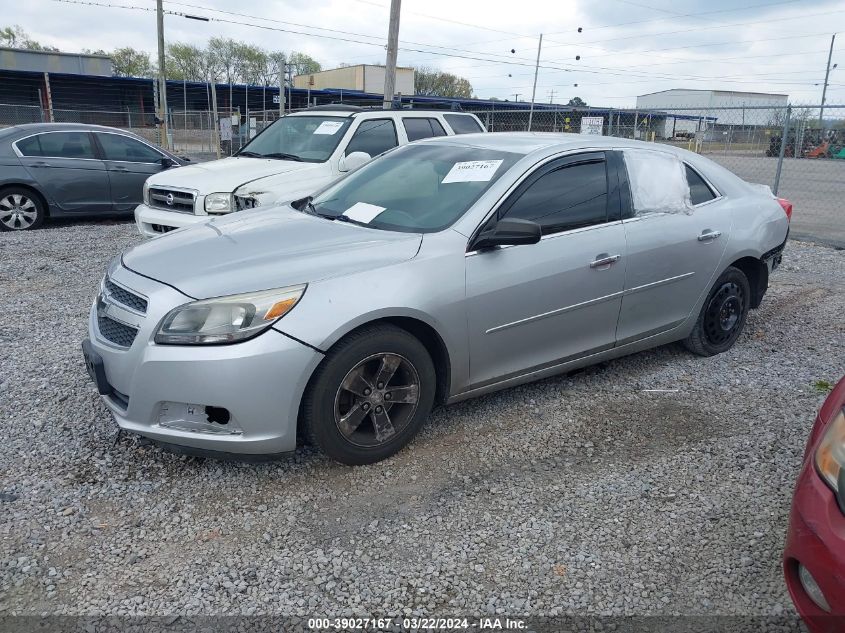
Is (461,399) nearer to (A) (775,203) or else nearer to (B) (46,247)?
(A) (775,203)

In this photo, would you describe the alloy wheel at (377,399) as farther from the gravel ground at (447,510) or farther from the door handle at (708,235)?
the door handle at (708,235)

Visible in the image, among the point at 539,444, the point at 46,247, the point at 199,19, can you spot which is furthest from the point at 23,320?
the point at 199,19

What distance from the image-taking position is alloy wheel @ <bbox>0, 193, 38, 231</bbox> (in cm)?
938

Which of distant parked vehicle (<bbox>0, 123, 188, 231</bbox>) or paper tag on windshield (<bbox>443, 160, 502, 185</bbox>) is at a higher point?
paper tag on windshield (<bbox>443, 160, 502, 185</bbox>)

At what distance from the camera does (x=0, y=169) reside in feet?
30.0

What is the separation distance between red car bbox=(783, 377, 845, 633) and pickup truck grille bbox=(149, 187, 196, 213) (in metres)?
6.45

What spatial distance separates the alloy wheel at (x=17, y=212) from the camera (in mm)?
9377

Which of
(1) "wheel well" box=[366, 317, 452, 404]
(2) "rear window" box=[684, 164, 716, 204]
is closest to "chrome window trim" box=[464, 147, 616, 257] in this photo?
(1) "wheel well" box=[366, 317, 452, 404]

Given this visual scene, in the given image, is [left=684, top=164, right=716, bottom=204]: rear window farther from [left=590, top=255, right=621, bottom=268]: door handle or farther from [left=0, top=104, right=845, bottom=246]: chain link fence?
[left=0, top=104, right=845, bottom=246]: chain link fence

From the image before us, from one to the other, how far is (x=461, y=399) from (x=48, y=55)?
4530 centimetres

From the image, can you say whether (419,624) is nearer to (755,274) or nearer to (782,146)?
(755,274)

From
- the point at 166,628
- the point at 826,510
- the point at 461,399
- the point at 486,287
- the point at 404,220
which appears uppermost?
the point at 404,220

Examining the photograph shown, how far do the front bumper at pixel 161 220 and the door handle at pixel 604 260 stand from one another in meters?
4.50

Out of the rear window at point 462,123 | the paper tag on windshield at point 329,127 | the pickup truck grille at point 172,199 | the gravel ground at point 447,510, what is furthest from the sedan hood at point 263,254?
the rear window at point 462,123
